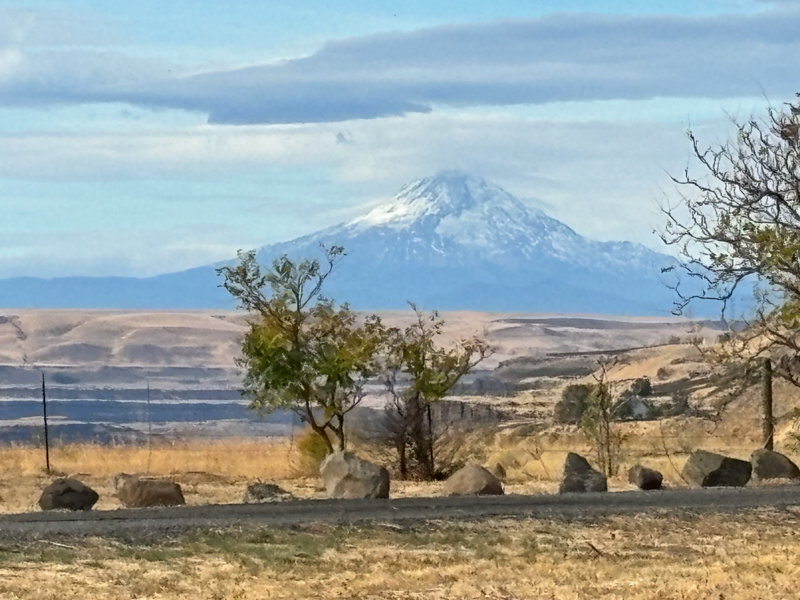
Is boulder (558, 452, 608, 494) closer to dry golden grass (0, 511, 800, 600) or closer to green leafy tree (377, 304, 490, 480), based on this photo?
dry golden grass (0, 511, 800, 600)

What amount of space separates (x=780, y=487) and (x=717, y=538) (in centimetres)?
726

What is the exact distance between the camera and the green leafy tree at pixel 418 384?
104 ft

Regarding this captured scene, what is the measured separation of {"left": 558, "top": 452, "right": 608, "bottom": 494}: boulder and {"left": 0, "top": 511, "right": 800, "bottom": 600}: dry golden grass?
236 inches

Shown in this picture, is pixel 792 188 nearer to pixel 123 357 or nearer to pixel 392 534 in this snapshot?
pixel 392 534

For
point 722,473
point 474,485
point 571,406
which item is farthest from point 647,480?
point 571,406

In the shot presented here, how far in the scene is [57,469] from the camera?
113ft

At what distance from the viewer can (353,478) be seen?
→ 75.4ft

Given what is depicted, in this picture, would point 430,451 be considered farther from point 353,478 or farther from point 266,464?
point 353,478

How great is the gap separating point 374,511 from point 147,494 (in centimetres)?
495

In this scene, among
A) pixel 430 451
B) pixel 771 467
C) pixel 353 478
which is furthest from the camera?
pixel 430 451

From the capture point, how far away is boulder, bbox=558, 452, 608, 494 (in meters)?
24.4

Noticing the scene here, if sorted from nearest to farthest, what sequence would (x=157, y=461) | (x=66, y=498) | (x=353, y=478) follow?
(x=66, y=498), (x=353, y=478), (x=157, y=461)

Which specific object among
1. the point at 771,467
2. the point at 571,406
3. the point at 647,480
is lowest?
the point at 571,406

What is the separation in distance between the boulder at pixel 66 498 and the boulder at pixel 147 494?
57cm
